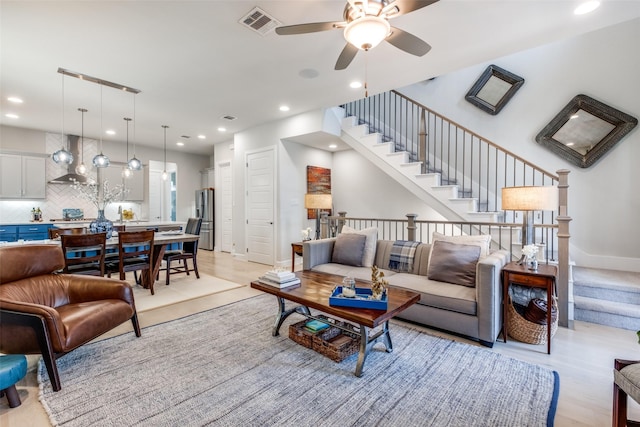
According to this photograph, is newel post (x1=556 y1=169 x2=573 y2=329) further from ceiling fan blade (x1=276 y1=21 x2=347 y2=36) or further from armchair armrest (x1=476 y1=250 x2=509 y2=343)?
ceiling fan blade (x1=276 y1=21 x2=347 y2=36)

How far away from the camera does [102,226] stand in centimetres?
384

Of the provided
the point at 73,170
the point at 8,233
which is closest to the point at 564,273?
the point at 8,233

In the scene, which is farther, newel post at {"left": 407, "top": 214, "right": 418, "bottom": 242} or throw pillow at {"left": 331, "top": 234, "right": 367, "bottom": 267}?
newel post at {"left": 407, "top": 214, "right": 418, "bottom": 242}

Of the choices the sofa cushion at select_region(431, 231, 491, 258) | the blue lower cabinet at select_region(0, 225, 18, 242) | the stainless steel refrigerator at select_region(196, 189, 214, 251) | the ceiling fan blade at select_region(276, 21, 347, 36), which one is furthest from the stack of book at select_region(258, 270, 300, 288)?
the blue lower cabinet at select_region(0, 225, 18, 242)

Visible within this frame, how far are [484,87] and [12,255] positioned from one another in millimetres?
6303

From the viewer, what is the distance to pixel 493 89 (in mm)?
4668

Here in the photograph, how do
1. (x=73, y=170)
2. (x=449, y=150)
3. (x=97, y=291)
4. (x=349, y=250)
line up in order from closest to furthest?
(x=97, y=291)
(x=349, y=250)
(x=449, y=150)
(x=73, y=170)

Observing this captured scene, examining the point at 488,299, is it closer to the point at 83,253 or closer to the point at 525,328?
the point at 525,328

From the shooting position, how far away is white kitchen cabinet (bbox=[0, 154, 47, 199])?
550cm

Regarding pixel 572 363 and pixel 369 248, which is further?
pixel 369 248

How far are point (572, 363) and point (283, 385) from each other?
2221 millimetres

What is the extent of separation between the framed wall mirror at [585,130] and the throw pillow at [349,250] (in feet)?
10.7

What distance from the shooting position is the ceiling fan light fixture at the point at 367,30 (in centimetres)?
183

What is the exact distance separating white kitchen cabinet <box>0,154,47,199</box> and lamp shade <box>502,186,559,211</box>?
8.41 m
